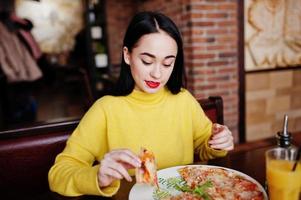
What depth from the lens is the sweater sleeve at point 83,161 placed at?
925 millimetres

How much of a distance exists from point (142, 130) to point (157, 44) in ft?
1.28

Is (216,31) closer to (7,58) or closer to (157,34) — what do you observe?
(157,34)

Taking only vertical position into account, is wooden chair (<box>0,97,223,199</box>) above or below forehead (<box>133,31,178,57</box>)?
below

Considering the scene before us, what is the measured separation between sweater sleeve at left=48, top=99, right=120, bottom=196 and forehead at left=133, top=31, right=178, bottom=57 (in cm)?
33

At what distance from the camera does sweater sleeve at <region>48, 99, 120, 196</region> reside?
0.92 metres

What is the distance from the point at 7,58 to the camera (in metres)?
3.63

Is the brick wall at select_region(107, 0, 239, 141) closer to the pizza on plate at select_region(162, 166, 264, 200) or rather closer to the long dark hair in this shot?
the long dark hair

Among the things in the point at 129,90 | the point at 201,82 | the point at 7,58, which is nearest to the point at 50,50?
the point at 7,58

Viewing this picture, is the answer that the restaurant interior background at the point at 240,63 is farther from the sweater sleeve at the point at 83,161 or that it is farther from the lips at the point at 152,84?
the lips at the point at 152,84

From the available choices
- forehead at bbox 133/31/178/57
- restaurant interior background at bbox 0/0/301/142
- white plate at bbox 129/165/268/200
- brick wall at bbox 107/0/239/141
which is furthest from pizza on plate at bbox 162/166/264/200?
brick wall at bbox 107/0/239/141

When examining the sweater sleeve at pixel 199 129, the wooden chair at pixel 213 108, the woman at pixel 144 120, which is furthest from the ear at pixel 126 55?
the wooden chair at pixel 213 108

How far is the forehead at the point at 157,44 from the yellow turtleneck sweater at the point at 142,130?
25cm

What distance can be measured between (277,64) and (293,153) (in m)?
2.94

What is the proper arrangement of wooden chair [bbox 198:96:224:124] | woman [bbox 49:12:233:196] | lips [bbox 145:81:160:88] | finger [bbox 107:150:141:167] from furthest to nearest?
1. wooden chair [bbox 198:96:224:124]
2. lips [bbox 145:81:160:88]
3. woman [bbox 49:12:233:196]
4. finger [bbox 107:150:141:167]
